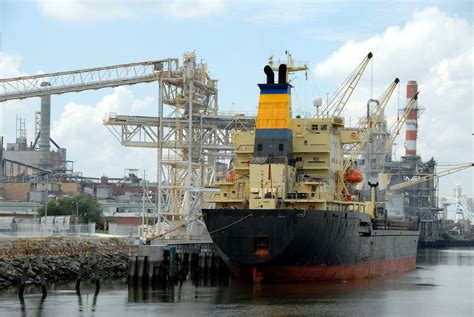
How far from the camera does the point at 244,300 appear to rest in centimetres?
4344

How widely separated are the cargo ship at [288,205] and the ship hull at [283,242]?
52 millimetres

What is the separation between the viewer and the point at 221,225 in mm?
47844

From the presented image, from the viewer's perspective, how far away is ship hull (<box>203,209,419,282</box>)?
153 ft

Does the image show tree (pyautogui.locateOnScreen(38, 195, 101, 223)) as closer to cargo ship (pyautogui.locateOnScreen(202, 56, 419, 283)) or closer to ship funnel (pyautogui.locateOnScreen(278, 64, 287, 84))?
cargo ship (pyautogui.locateOnScreen(202, 56, 419, 283))

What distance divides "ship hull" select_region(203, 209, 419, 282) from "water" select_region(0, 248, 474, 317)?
0.88m

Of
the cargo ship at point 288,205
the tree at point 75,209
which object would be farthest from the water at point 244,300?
the tree at point 75,209

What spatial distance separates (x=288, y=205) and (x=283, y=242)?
3.27m

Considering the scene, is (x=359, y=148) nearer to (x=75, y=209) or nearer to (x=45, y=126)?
(x=75, y=209)

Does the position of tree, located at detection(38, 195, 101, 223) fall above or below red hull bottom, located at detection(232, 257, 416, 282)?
above

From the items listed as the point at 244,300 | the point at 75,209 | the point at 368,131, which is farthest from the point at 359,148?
the point at 75,209

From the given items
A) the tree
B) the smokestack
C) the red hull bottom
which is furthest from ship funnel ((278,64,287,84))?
the smokestack

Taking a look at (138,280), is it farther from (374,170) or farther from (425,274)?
(374,170)

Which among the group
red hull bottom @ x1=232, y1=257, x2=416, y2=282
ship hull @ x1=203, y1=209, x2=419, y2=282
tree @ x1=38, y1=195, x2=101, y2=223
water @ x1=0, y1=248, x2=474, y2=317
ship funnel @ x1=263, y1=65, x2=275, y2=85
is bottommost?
water @ x1=0, y1=248, x2=474, y2=317

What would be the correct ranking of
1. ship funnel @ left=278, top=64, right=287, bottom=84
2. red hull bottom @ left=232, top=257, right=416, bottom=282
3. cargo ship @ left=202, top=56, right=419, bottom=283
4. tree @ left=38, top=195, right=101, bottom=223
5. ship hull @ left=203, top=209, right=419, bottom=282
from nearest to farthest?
ship hull @ left=203, top=209, right=419, bottom=282 < cargo ship @ left=202, top=56, right=419, bottom=283 < red hull bottom @ left=232, top=257, right=416, bottom=282 < ship funnel @ left=278, top=64, right=287, bottom=84 < tree @ left=38, top=195, right=101, bottom=223
